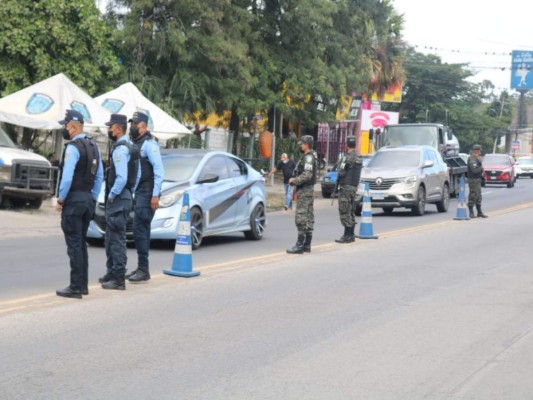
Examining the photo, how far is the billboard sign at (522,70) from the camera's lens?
61125 mm

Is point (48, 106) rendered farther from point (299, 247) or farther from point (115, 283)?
point (115, 283)

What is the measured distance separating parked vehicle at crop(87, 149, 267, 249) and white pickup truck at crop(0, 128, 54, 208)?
201 inches

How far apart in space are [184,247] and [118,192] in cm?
161

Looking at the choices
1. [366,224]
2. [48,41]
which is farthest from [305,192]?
[48,41]

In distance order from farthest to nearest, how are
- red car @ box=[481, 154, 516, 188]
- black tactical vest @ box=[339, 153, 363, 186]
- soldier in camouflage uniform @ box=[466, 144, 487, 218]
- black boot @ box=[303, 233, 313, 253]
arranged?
red car @ box=[481, 154, 516, 188]
soldier in camouflage uniform @ box=[466, 144, 487, 218]
black tactical vest @ box=[339, 153, 363, 186]
black boot @ box=[303, 233, 313, 253]

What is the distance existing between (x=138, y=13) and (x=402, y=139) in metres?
10.4

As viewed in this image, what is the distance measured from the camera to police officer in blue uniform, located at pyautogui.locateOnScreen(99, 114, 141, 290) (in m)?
9.93

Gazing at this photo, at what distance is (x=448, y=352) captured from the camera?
7727 millimetres

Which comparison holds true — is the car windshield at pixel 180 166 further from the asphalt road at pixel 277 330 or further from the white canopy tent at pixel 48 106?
the white canopy tent at pixel 48 106

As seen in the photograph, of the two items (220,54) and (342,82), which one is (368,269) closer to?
(220,54)

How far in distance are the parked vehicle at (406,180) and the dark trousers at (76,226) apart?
14393mm

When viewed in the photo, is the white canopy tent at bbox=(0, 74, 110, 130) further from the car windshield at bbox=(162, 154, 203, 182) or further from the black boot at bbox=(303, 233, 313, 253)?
the black boot at bbox=(303, 233, 313, 253)

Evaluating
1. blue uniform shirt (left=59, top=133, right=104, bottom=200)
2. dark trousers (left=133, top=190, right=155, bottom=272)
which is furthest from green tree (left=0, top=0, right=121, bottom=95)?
blue uniform shirt (left=59, top=133, right=104, bottom=200)

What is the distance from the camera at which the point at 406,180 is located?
23844 millimetres
